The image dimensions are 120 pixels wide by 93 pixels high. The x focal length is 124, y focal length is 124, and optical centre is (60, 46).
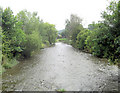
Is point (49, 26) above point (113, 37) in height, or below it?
above

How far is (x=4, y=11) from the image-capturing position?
1497 centimetres

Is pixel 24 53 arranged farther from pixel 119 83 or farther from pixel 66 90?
pixel 119 83

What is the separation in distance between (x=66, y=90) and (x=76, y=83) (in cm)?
167

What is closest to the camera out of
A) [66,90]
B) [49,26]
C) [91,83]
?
[66,90]

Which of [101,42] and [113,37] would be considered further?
[101,42]

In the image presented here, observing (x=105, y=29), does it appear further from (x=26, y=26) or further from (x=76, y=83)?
(x=26, y=26)

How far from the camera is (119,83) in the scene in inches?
393

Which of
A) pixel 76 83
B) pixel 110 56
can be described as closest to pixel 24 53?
pixel 76 83

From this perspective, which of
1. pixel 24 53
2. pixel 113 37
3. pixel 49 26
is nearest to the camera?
pixel 113 37

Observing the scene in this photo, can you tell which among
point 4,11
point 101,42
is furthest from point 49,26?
point 101,42

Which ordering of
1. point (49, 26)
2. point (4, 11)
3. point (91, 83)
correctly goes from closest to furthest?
1. point (91, 83)
2. point (4, 11)
3. point (49, 26)

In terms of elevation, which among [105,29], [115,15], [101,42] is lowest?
[101,42]

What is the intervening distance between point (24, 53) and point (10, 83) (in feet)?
41.9

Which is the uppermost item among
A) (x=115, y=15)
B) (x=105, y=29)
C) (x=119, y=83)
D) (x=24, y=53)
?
(x=115, y=15)
